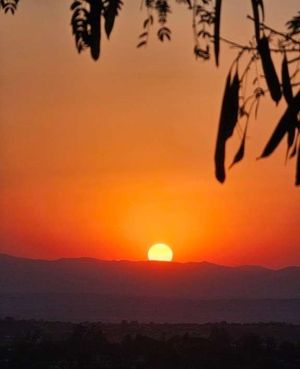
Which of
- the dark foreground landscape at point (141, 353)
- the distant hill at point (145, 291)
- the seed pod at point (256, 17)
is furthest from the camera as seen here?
the distant hill at point (145, 291)

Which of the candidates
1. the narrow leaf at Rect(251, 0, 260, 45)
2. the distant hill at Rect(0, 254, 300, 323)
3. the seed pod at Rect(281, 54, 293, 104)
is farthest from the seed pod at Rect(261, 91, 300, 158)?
the distant hill at Rect(0, 254, 300, 323)

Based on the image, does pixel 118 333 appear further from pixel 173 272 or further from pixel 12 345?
pixel 173 272

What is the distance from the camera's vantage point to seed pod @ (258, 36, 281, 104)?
373 cm

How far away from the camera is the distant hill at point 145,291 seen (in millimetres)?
58906

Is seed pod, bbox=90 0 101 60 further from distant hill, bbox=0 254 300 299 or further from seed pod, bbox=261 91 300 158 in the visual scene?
distant hill, bbox=0 254 300 299

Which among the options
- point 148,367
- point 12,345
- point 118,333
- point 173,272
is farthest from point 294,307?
point 148,367

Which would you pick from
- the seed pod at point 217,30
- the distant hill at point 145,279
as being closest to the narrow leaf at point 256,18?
the seed pod at point 217,30

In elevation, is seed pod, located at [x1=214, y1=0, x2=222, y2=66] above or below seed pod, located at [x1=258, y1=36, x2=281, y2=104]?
above

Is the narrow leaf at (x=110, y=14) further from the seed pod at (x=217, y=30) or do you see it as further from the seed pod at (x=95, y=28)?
the seed pod at (x=217, y=30)

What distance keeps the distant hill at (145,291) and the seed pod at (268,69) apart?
155ft

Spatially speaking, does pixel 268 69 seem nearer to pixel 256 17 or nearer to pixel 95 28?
pixel 256 17

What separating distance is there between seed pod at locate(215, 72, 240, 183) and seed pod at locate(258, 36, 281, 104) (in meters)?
0.10

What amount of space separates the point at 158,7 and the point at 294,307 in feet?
205

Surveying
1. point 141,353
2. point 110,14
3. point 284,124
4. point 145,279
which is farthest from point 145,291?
point 284,124
